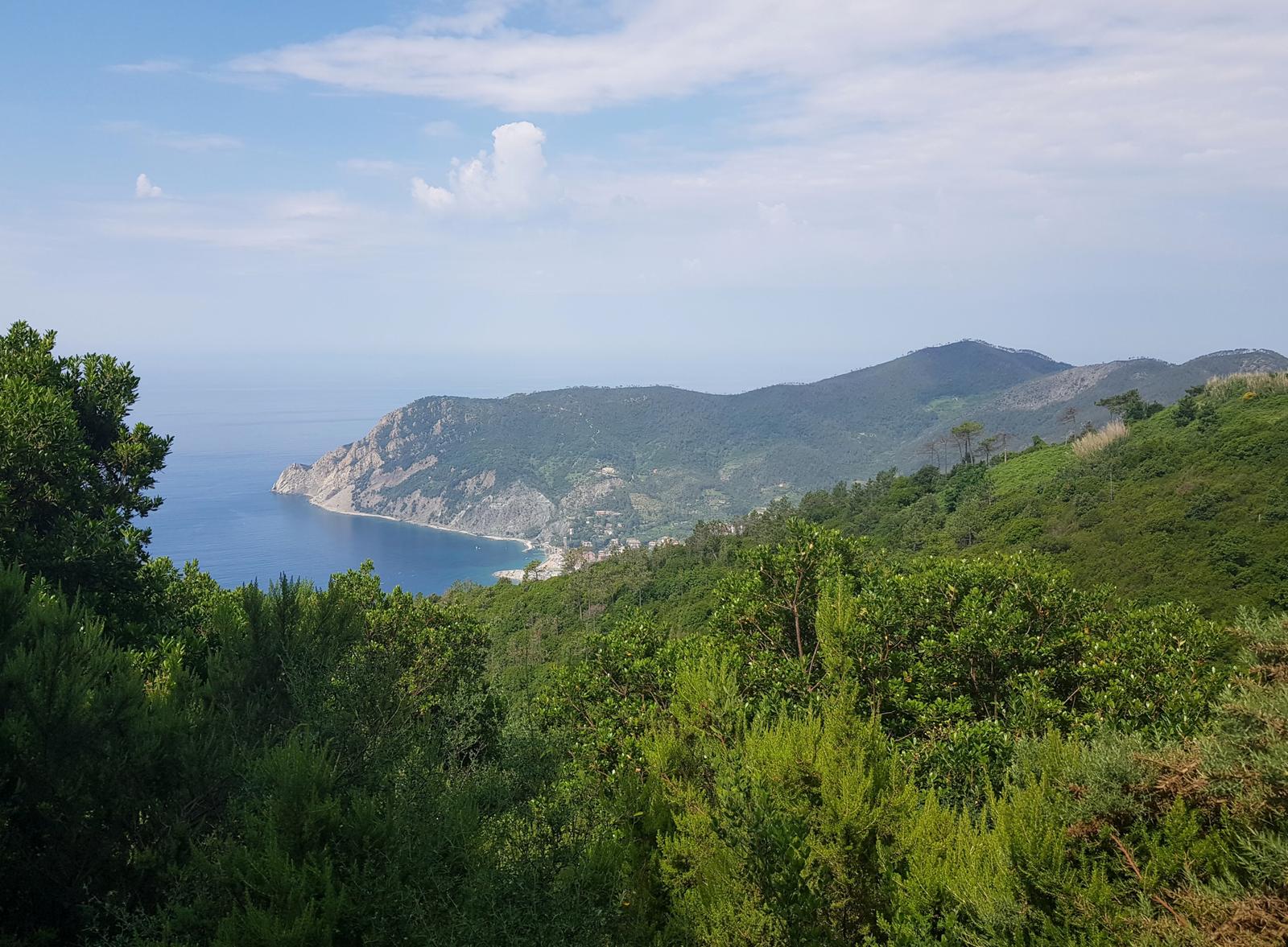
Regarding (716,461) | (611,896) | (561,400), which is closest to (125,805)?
(611,896)

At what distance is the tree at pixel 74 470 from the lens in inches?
453

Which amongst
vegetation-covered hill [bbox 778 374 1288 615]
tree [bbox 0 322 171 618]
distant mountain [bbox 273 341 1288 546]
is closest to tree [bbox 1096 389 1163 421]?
vegetation-covered hill [bbox 778 374 1288 615]

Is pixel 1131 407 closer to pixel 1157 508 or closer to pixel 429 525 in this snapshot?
pixel 1157 508

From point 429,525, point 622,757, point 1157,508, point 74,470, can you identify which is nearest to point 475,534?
point 429,525

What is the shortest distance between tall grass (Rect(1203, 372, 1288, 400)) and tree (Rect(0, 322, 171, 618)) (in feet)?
194

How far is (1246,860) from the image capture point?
560cm

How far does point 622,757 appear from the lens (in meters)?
10.0

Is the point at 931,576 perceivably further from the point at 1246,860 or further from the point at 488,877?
the point at 488,877

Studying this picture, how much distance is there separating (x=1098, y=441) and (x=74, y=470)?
194ft

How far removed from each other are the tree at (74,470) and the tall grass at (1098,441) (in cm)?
5427

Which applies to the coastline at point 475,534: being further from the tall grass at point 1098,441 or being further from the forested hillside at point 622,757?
the forested hillside at point 622,757

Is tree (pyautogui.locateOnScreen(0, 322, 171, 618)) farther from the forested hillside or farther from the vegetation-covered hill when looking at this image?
the vegetation-covered hill

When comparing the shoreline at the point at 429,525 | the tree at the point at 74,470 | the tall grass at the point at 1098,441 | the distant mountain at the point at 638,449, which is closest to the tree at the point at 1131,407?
the tall grass at the point at 1098,441

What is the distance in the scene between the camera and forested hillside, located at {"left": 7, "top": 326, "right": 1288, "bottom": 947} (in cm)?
577
